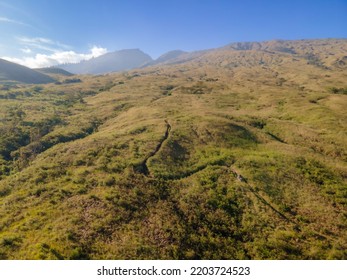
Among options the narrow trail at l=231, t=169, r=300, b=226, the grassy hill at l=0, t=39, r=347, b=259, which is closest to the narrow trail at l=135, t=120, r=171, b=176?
the grassy hill at l=0, t=39, r=347, b=259

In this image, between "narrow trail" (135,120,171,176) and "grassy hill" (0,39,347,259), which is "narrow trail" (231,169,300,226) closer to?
"grassy hill" (0,39,347,259)

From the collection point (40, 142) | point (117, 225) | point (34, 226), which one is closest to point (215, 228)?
point (117, 225)

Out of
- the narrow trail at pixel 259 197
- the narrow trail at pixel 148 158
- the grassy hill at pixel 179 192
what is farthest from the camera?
the narrow trail at pixel 148 158

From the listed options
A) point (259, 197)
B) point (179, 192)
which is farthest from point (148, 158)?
point (259, 197)

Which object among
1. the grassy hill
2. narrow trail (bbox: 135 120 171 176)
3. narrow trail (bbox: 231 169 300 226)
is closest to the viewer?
the grassy hill

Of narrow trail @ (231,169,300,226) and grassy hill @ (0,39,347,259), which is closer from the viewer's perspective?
grassy hill @ (0,39,347,259)

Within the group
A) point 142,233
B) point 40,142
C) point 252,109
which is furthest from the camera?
point 252,109

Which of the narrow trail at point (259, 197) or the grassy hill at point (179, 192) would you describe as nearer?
the grassy hill at point (179, 192)

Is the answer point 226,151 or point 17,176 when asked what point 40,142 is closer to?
point 17,176

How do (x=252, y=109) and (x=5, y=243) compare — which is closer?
(x=5, y=243)

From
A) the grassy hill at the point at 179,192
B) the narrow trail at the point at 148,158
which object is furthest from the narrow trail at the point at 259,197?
the narrow trail at the point at 148,158

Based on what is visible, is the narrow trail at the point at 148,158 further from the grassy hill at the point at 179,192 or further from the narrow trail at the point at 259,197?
the narrow trail at the point at 259,197
